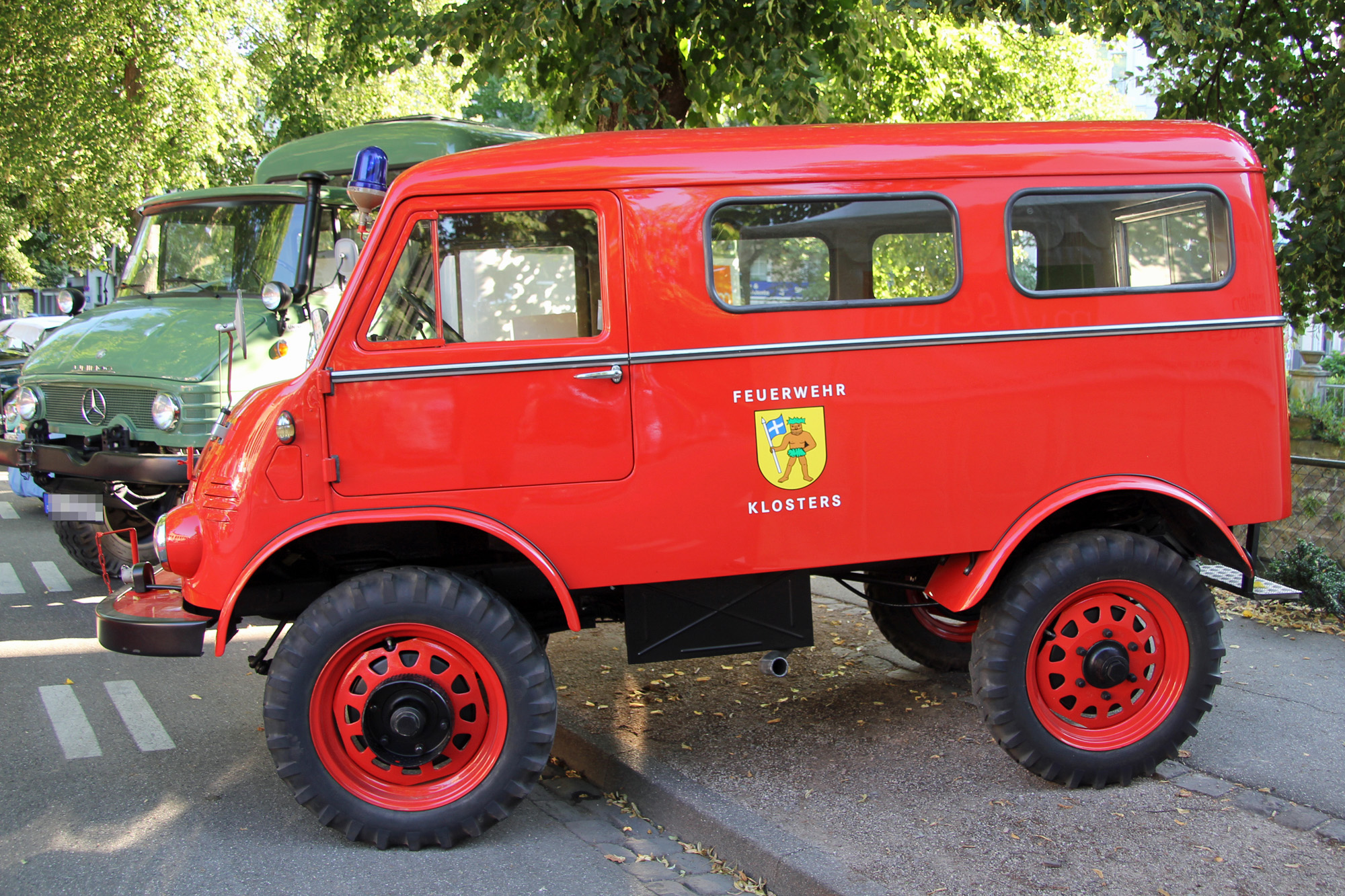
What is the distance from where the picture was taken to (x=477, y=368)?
4164 millimetres

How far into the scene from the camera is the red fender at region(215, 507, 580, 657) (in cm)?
411

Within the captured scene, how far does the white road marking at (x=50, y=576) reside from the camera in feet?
27.6

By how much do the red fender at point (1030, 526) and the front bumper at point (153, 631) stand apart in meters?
2.97

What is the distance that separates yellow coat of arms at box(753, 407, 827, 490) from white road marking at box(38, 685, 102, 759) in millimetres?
3377

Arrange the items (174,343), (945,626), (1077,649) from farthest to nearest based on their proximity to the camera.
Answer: (174,343), (945,626), (1077,649)

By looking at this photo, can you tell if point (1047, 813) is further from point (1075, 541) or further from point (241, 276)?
point (241, 276)

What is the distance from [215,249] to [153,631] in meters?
4.91

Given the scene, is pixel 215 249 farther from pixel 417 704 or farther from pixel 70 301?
pixel 417 704

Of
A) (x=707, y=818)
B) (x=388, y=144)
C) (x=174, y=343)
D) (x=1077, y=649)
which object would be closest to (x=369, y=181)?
(x=707, y=818)

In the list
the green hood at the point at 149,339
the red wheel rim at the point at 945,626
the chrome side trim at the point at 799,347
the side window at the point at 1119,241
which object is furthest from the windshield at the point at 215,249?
the side window at the point at 1119,241

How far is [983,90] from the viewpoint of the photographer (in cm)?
1544

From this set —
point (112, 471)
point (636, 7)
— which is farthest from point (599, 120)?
point (112, 471)

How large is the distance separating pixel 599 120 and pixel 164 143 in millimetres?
13440

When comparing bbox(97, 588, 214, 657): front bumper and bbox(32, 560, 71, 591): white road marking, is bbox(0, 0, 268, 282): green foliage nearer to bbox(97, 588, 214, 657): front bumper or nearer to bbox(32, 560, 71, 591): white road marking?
bbox(32, 560, 71, 591): white road marking
